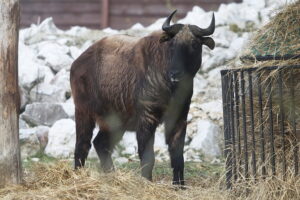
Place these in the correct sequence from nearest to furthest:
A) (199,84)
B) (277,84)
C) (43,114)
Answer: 1. (277,84)
2. (43,114)
3. (199,84)

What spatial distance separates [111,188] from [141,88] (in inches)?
86.2

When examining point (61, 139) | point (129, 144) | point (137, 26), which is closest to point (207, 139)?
point (129, 144)

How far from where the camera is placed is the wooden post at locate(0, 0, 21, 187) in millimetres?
7820

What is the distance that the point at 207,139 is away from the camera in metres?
12.8

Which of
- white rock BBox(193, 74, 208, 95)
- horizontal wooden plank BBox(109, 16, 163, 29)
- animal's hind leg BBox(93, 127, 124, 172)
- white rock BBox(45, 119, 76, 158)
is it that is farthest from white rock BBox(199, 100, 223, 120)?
horizontal wooden plank BBox(109, 16, 163, 29)

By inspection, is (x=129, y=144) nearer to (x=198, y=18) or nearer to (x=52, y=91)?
(x=52, y=91)

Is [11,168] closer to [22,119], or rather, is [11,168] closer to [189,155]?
[189,155]

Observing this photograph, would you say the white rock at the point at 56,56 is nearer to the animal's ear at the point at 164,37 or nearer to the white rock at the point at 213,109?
the white rock at the point at 213,109

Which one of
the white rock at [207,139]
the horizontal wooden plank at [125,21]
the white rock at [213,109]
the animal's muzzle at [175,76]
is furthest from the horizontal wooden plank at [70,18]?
the animal's muzzle at [175,76]

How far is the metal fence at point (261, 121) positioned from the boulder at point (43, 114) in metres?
6.77

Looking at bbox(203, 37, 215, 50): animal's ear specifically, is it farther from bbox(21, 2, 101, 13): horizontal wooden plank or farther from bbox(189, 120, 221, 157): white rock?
bbox(21, 2, 101, 13): horizontal wooden plank

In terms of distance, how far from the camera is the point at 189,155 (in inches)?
490

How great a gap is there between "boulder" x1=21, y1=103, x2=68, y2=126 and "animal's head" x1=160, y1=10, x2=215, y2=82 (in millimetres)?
5413

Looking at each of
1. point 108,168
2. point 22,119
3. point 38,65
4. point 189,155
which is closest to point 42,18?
point 38,65
